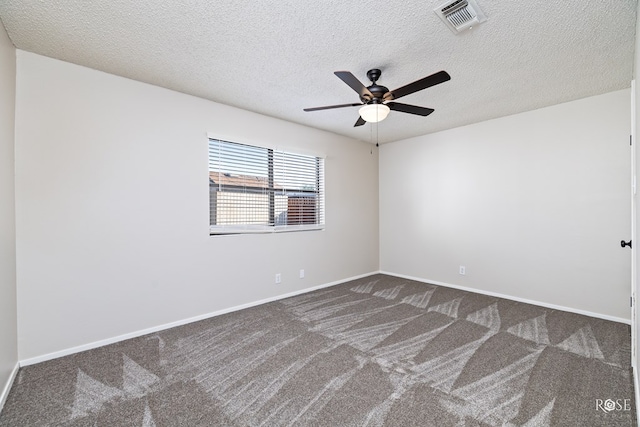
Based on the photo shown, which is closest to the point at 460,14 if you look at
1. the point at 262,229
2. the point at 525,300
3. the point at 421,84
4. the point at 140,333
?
the point at 421,84

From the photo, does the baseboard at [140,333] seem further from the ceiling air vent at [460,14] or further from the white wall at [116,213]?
the ceiling air vent at [460,14]

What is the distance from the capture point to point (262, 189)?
375cm

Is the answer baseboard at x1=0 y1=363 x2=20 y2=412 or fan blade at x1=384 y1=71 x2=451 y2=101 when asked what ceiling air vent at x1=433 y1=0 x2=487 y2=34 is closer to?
fan blade at x1=384 y1=71 x2=451 y2=101

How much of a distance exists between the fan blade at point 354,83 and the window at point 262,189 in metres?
1.80

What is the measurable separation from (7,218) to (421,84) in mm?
3130

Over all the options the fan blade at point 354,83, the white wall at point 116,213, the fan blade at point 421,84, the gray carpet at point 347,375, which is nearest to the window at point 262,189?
the white wall at point 116,213

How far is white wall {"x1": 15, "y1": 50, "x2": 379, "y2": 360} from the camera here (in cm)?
231

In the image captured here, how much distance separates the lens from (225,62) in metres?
2.46

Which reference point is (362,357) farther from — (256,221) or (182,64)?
(182,64)

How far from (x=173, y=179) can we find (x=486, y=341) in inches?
136

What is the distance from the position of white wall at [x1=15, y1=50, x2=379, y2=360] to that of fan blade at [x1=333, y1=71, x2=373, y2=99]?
1.77 m

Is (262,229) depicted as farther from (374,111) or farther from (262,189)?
(374,111)

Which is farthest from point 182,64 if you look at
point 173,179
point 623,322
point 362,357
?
point 623,322

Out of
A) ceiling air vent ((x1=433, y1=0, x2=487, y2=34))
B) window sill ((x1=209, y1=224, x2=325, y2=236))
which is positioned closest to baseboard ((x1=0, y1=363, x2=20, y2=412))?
window sill ((x1=209, y1=224, x2=325, y2=236))
